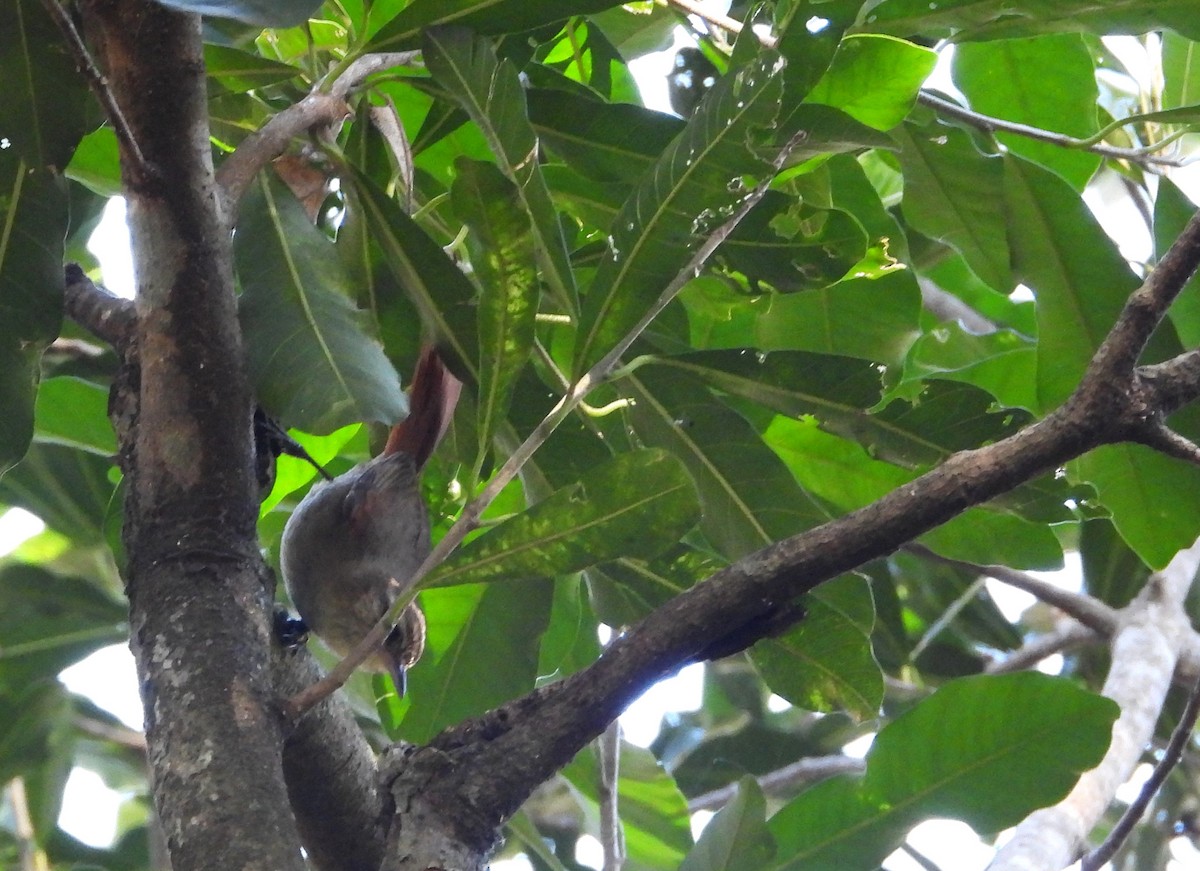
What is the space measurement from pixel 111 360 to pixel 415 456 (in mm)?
637

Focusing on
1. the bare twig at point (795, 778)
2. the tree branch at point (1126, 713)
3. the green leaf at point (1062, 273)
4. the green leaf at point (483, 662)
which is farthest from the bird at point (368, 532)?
the bare twig at point (795, 778)

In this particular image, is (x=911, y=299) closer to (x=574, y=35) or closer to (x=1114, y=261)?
(x=1114, y=261)

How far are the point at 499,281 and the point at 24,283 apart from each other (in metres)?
0.63

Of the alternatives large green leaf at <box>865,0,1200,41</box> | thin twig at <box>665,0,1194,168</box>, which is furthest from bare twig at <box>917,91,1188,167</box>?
large green leaf at <box>865,0,1200,41</box>

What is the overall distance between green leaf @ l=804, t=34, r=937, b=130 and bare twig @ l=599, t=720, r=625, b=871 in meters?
0.96

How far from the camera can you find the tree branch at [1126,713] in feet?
7.06

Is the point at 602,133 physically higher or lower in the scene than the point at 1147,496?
higher

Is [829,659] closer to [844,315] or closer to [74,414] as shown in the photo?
[844,315]

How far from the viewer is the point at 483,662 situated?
2150 mm

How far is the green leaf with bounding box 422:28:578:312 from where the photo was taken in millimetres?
1468

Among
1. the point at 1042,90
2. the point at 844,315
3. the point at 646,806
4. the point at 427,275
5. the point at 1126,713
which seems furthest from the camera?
the point at 646,806

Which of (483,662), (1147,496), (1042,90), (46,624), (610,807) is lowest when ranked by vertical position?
(610,807)

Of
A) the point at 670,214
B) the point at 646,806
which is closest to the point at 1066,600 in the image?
the point at 646,806

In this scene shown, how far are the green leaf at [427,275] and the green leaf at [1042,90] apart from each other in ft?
3.97
